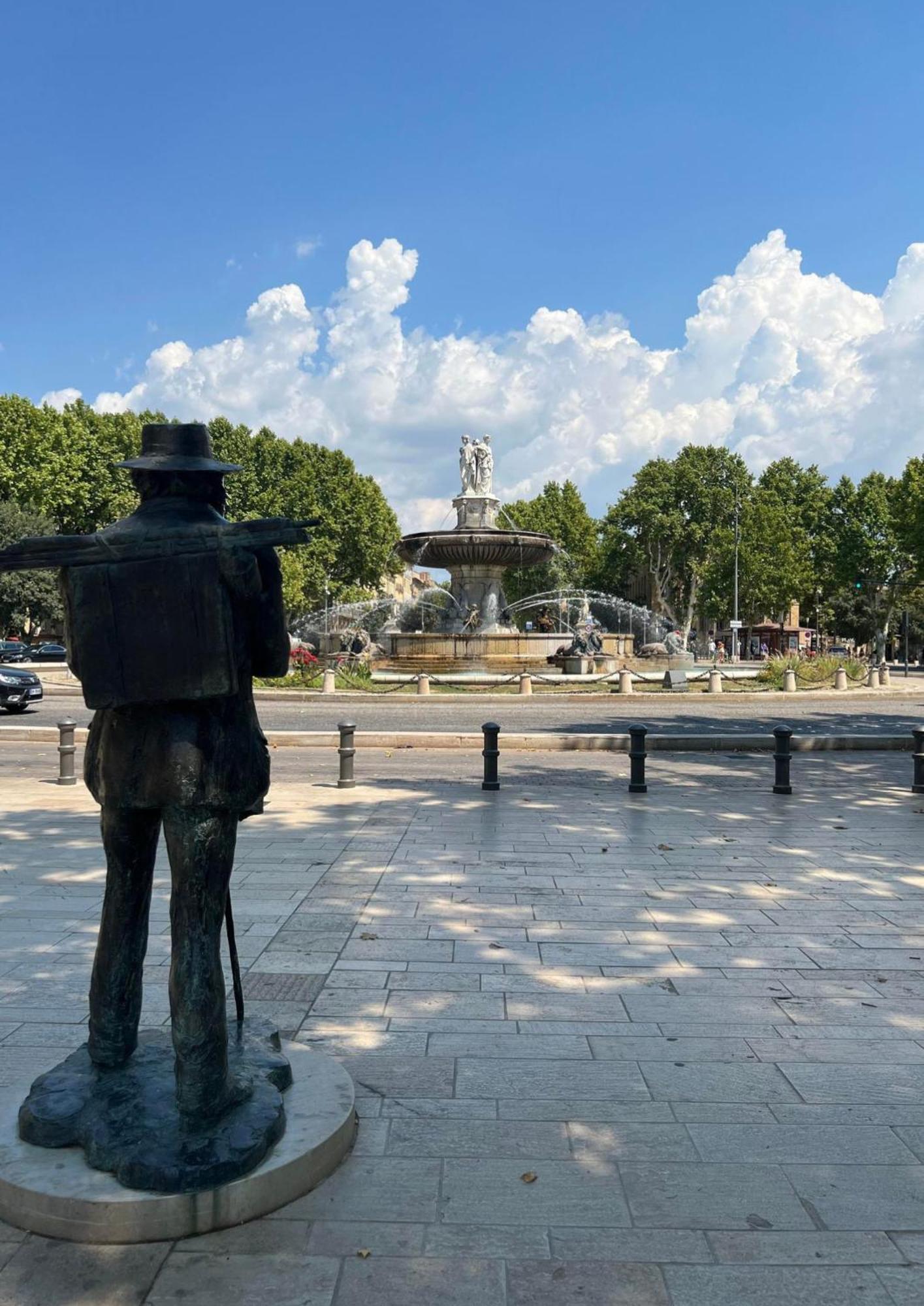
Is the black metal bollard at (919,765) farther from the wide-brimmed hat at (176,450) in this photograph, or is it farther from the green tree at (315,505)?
the green tree at (315,505)

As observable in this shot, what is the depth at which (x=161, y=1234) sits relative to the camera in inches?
115

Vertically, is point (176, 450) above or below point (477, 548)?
below

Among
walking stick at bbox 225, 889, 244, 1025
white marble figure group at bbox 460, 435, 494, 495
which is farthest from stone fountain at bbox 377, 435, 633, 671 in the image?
walking stick at bbox 225, 889, 244, 1025

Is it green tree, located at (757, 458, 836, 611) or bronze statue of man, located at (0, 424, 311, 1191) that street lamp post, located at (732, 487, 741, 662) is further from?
bronze statue of man, located at (0, 424, 311, 1191)

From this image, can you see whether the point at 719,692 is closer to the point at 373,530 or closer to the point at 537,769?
the point at 537,769

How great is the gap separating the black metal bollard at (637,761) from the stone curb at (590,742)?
151 inches

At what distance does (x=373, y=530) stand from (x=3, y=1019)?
63558 millimetres

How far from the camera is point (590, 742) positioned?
51.1 feet

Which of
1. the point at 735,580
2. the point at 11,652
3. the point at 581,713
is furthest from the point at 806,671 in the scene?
the point at 11,652

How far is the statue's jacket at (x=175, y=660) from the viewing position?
3.01 metres

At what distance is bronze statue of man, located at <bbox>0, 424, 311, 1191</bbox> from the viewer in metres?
3.01

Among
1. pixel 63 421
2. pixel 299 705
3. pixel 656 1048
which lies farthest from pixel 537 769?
pixel 63 421

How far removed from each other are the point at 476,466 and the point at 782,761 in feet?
92.8

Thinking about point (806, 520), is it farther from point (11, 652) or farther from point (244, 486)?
point (11, 652)
